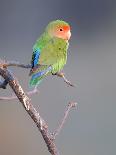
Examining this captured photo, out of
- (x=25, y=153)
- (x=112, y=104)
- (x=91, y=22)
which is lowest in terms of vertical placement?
(x=25, y=153)

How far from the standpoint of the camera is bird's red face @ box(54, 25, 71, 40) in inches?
65.0

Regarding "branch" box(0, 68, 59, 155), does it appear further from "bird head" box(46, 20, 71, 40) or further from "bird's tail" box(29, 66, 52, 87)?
"bird head" box(46, 20, 71, 40)

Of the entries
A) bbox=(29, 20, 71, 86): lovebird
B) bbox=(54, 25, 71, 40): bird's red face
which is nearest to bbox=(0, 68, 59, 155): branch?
bbox=(29, 20, 71, 86): lovebird

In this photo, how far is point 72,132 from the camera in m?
3.62

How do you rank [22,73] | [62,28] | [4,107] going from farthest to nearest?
[4,107] < [22,73] < [62,28]

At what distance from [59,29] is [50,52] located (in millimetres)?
62

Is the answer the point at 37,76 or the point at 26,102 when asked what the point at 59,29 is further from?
the point at 26,102

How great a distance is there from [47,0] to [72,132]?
0.72 m

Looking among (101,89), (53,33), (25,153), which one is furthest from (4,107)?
(53,33)

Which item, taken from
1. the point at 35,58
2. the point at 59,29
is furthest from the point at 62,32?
the point at 35,58

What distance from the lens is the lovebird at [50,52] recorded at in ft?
5.23

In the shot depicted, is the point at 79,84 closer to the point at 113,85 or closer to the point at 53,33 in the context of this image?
the point at 113,85

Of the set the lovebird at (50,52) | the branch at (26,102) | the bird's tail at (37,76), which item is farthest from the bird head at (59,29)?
the branch at (26,102)

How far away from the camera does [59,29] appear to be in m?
1.69
